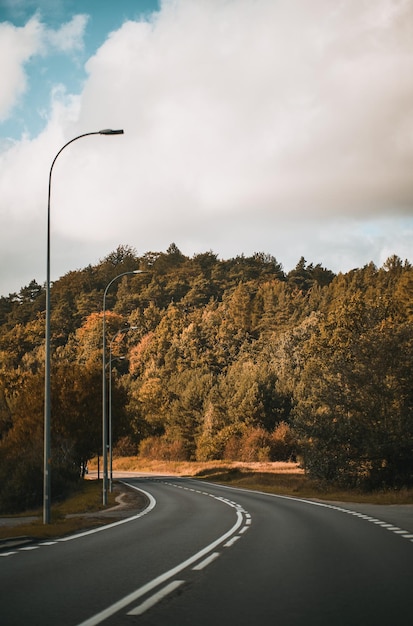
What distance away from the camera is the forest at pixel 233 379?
1613 inches

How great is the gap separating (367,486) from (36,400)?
3688 centimetres

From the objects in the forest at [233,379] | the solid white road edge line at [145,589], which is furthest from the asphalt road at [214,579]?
the forest at [233,379]

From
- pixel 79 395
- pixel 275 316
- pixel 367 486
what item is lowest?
pixel 367 486

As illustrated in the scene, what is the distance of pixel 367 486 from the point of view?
4016 centimetres

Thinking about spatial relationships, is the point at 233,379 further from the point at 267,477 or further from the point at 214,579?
the point at 214,579

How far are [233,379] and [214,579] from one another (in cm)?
11391

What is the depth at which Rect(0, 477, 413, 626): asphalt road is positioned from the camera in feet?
23.3

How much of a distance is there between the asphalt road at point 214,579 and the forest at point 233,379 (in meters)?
24.3

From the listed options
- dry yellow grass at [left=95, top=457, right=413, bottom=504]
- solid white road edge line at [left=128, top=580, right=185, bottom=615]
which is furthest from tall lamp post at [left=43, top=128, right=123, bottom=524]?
dry yellow grass at [left=95, top=457, right=413, bottom=504]

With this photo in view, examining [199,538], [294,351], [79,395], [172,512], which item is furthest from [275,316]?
[199,538]

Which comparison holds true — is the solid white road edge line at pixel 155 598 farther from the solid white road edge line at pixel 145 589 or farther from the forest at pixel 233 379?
the forest at pixel 233 379

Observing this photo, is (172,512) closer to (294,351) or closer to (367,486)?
(367,486)

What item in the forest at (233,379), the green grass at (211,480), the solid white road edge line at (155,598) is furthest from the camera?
the forest at (233,379)

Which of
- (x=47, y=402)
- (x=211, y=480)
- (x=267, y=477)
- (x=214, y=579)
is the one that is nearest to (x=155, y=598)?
(x=214, y=579)
